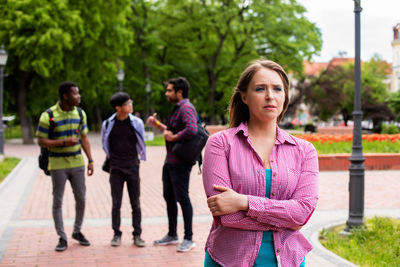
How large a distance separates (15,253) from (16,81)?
25.7 metres

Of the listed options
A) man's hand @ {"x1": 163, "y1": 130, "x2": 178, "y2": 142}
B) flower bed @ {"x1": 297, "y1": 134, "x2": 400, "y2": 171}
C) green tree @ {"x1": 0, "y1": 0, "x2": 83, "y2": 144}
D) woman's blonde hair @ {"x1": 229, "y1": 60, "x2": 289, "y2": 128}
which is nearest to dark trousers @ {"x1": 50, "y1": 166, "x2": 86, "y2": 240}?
man's hand @ {"x1": 163, "y1": 130, "x2": 178, "y2": 142}

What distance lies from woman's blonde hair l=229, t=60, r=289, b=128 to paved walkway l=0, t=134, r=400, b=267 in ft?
10.2

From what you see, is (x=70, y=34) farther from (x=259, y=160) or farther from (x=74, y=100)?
(x=259, y=160)

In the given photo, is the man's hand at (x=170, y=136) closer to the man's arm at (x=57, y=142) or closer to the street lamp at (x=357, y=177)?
the man's arm at (x=57, y=142)

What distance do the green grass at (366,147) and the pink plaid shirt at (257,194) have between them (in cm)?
1290

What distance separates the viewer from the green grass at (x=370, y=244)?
17.6ft

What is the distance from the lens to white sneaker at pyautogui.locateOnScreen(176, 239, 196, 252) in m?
5.96

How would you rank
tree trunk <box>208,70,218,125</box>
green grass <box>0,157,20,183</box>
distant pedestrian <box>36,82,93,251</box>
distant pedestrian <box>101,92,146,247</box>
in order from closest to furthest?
distant pedestrian <box>36,82,93,251</box>, distant pedestrian <box>101,92,146,247</box>, green grass <box>0,157,20,183</box>, tree trunk <box>208,70,218,125</box>

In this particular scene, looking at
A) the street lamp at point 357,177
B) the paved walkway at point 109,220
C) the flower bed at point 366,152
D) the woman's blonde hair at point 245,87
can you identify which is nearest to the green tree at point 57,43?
the paved walkway at point 109,220

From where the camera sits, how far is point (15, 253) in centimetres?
588

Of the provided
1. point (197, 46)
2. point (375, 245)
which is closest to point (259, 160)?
point (375, 245)

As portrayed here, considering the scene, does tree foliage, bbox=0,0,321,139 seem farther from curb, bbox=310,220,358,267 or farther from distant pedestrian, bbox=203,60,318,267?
distant pedestrian, bbox=203,60,318,267

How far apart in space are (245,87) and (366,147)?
46.3ft

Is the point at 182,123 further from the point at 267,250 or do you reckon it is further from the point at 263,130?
the point at 267,250
